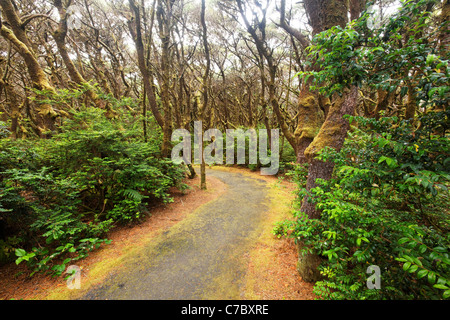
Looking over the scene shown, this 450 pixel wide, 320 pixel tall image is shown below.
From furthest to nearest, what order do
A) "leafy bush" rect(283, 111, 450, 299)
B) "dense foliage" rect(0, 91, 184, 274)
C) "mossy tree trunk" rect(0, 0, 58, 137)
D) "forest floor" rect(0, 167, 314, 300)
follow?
"mossy tree trunk" rect(0, 0, 58, 137)
"dense foliage" rect(0, 91, 184, 274)
"forest floor" rect(0, 167, 314, 300)
"leafy bush" rect(283, 111, 450, 299)

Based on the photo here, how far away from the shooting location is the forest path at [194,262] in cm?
308

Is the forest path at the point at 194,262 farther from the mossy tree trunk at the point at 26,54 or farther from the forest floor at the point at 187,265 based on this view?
the mossy tree trunk at the point at 26,54

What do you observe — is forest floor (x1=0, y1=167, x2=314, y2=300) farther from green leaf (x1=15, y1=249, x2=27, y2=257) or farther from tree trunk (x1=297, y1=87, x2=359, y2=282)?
green leaf (x1=15, y1=249, x2=27, y2=257)

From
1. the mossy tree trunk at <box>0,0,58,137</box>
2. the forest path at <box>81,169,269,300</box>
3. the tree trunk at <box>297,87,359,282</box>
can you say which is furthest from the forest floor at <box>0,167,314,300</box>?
the mossy tree trunk at <box>0,0,58,137</box>

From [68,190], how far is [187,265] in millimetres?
3628

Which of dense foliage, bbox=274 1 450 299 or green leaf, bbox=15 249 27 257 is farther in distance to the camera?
green leaf, bbox=15 249 27 257

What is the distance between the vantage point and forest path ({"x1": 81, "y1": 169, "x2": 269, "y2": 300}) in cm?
308

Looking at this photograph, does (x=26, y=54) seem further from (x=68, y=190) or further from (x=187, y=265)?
(x=187, y=265)

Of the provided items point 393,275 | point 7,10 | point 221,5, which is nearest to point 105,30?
point 7,10

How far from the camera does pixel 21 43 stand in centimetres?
568

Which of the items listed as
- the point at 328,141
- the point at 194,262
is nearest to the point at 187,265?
the point at 194,262

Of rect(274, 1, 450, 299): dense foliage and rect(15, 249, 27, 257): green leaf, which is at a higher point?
rect(274, 1, 450, 299): dense foliage

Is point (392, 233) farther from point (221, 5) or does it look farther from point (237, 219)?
point (221, 5)

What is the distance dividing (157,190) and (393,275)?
228 inches
